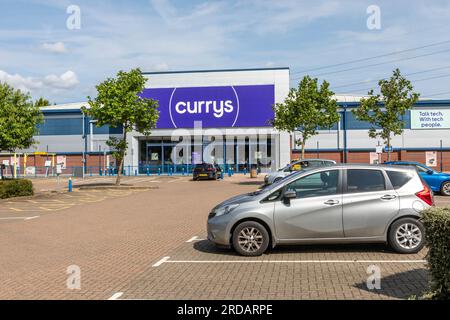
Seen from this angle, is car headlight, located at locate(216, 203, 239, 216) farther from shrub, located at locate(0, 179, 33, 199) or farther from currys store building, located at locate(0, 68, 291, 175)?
currys store building, located at locate(0, 68, 291, 175)

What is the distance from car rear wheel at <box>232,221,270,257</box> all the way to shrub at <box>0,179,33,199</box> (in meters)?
15.7

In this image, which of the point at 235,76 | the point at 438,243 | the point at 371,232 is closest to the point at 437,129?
the point at 235,76

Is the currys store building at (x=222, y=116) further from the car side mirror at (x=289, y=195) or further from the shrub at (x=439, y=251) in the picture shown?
the shrub at (x=439, y=251)

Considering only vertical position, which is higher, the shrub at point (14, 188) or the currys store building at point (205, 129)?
the currys store building at point (205, 129)

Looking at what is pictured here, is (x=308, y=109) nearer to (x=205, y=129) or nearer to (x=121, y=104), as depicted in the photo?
(x=121, y=104)

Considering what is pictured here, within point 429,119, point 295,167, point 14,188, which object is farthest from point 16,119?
point 429,119

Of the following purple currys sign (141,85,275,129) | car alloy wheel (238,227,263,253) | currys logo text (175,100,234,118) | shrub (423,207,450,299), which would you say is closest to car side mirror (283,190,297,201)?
car alloy wheel (238,227,263,253)

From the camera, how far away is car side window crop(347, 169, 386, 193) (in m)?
8.70

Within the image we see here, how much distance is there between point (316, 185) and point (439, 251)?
11.9 ft

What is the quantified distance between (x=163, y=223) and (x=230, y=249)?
4371mm

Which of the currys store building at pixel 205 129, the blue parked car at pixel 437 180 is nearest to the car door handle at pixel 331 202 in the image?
the blue parked car at pixel 437 180

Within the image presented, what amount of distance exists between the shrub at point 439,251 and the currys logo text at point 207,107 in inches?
1680

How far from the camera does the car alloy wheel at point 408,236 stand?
8.56 meters
